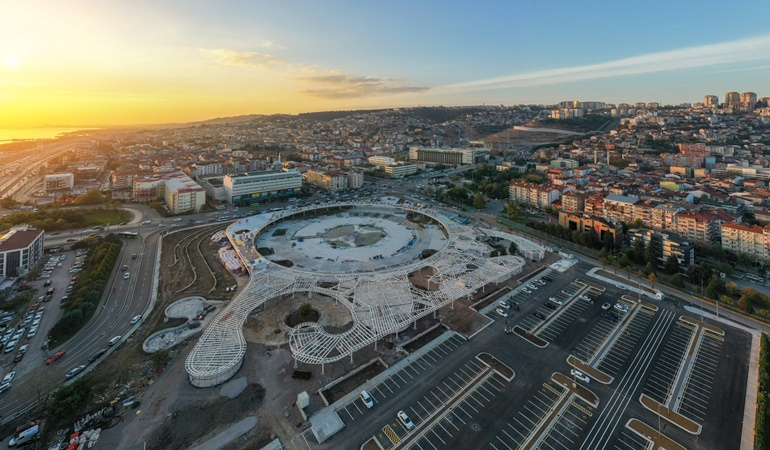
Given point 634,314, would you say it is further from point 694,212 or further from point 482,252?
point 694,212

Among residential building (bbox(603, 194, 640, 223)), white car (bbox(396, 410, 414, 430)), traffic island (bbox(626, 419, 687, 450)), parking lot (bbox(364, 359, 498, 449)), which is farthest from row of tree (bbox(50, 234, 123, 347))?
residential building (bbox(603, 194, 640, 223))

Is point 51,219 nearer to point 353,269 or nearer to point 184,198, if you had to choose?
point 184,198

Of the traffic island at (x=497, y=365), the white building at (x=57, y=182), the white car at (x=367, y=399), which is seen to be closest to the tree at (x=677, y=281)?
the traffic island at (x=497, y=365)

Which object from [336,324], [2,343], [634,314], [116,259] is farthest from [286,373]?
[116,259]

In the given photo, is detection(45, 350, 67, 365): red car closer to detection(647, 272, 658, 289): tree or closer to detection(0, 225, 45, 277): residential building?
detection(0, 225, 45, 277): residential building

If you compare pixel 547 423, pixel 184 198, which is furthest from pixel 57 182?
pixel 547 423

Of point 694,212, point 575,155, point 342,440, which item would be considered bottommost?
point 342,440
